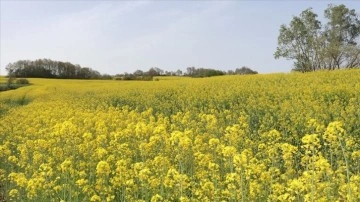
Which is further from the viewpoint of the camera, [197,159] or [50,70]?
[50,70]

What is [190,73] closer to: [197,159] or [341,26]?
[341,26]

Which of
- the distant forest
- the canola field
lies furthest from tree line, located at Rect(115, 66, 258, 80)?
the canola field

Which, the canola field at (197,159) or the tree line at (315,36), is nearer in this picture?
the canola field at (197,159)

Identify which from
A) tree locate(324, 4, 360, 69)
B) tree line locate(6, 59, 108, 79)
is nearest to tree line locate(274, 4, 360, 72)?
Result: tree locate(324, 4, 360, 69)

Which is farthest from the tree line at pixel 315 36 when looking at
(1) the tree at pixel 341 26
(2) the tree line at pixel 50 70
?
(2) the tree line at pixel 50 70

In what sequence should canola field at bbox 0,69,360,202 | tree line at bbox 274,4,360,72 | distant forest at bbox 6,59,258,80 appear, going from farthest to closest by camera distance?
1. distant forest at bbox 6,59,258,80
2. tree line at bbox 274,4,360,72
3. canola field at bbox 0,69,360,202

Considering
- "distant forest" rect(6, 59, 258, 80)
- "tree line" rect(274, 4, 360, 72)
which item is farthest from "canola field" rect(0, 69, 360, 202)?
"distant forest" rect(6, 59, 258, 80)

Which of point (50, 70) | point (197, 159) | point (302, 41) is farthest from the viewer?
point (50, 70)

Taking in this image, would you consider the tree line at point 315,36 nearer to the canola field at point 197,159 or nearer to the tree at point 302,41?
the tree at point 302,41

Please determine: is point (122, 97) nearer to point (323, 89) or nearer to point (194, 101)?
point (194, 101)

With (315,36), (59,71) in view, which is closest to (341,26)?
(315,36)

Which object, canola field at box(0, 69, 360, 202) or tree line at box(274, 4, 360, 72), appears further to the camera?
tree line at box(274, 4, 360, 72)

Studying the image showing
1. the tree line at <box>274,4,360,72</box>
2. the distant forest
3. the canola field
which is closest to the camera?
the canola field

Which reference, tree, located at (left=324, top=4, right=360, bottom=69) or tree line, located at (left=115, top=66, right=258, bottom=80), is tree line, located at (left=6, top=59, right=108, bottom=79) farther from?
tree, located at (left=324, top=4, right=360, bottom=69)
